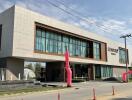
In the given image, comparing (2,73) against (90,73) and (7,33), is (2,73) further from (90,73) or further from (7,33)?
(90,73)

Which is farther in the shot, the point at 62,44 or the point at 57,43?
the point at 62,44

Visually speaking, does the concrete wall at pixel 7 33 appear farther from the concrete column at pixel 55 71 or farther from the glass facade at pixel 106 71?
the glass facade at pixel 106 71

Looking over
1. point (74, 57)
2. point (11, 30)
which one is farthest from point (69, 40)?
point (11, 30)

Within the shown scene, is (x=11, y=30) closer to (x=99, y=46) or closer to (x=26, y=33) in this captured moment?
(x=26, y=33)

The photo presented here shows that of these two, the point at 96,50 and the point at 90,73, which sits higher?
the point at 96,50

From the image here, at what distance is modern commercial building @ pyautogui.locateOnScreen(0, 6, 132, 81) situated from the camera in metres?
38.7

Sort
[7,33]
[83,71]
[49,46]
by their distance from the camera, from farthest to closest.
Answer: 1. [83,71]
2. [49,46]
3. [7,33]

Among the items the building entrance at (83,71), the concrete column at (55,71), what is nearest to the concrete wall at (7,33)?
the concrete column at (55,71)

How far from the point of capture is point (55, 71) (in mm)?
53156

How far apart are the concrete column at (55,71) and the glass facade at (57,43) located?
11.2ft

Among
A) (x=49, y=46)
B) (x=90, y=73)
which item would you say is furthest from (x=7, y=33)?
(x=90, y=73)

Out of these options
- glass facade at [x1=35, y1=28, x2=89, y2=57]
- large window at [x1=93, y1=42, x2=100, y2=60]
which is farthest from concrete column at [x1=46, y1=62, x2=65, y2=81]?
large window at [x1=93, y1=42, x2=100, y2=60]

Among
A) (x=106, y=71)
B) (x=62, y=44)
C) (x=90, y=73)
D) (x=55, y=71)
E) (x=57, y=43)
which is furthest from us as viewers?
(x=106, y=71)

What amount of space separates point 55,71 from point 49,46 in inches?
309
